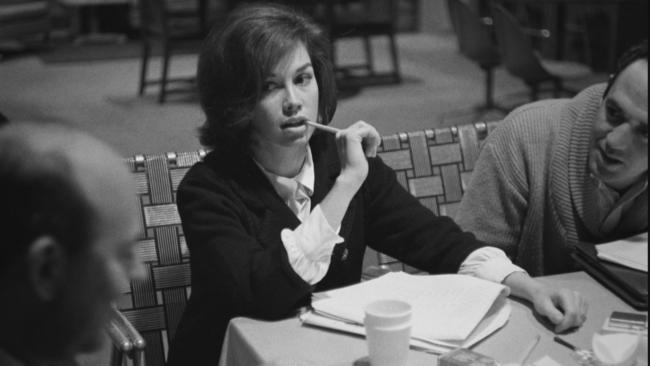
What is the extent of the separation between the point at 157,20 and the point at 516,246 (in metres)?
4.56

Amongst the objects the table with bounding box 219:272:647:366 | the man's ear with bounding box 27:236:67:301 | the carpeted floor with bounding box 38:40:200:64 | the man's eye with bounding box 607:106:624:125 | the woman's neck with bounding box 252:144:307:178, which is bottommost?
the carpeted floor with bounding box 38:40:200:64

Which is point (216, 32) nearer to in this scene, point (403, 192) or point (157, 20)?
point (403, 192)

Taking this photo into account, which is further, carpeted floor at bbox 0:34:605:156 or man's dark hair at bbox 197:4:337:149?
carpeted floor at bbox 0:34:605:156

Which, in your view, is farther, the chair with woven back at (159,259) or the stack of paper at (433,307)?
the chair with woven back at (159,259)

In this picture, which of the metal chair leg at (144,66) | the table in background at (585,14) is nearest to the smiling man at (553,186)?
the table in background at (585,14)

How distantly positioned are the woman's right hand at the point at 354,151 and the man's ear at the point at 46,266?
2.84ft

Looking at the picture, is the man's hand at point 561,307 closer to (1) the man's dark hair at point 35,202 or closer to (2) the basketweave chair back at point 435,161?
(2) the basketweave chair back at point 435,161

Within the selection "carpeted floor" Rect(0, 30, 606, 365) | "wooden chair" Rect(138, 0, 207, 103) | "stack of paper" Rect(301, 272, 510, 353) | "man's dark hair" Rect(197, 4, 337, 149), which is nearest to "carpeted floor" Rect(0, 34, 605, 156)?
"carpeted floor" Rect(0, 30, 606, 365)

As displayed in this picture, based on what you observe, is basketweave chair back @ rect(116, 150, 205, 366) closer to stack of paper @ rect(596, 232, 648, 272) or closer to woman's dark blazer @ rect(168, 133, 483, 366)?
woman's dark blazer @ rect(168, 133, 483, 366)

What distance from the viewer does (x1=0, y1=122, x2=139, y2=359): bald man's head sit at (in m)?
0.61

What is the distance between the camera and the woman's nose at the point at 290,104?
1485 millimetres

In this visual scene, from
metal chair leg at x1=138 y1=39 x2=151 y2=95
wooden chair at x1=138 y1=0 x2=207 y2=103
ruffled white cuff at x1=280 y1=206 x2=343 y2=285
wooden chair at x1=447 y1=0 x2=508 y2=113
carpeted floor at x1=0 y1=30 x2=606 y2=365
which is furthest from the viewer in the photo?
metal chair leg at x1=138 y1=39 x2=151 y2=95

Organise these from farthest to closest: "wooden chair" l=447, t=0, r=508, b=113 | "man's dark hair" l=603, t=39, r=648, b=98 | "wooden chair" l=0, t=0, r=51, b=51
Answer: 1. "wooden chair" l=0, t=0, r=51, b=51
2. "wooden chair" l=447, t=0, r=508, b=113
3. "man's dark hair" l=603, t=39, r=648, b=98

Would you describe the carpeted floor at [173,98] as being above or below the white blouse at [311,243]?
below
